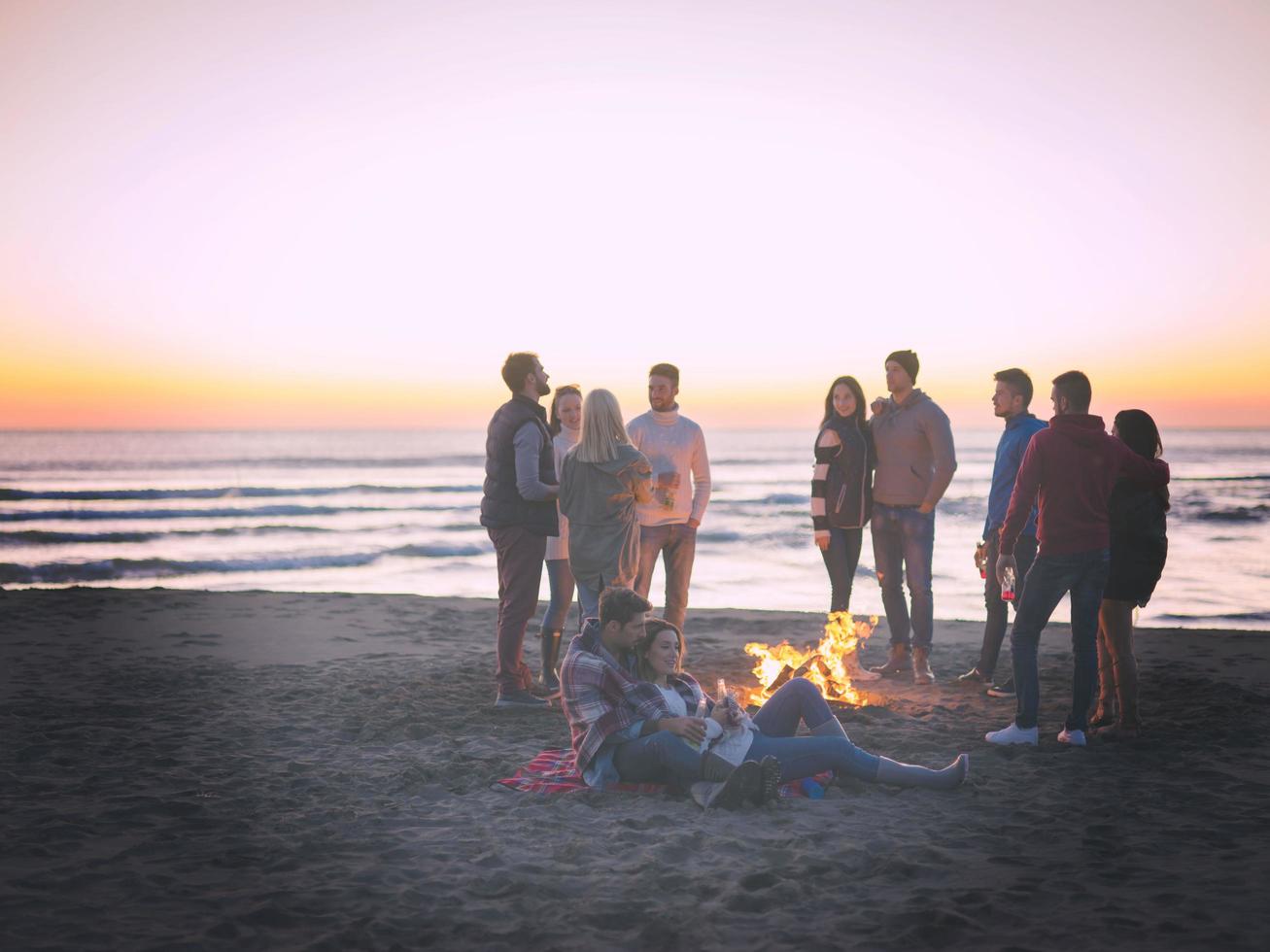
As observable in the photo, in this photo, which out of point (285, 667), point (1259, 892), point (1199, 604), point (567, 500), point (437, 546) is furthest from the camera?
point (437, 546)

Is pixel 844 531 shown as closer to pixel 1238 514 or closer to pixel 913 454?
pixel 913 454

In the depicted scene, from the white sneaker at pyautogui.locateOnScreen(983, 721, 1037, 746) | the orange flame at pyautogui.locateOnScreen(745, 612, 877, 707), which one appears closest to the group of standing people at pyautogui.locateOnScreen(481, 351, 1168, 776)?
the white sneaker at pyautogui.locateOnScreen(983, 721, 1037, 746)

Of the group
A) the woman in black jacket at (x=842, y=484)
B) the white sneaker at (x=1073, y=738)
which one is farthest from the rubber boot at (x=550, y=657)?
the white sneaker at (x=1073, y=738)

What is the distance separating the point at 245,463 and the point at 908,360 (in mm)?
49776

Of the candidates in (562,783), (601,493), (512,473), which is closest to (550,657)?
(512,473)

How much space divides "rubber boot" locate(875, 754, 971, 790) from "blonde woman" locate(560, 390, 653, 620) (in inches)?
81.5

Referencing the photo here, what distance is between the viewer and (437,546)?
68.6ft

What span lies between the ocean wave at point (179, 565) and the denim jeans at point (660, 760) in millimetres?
14247

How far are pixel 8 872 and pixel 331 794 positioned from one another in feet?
4.70

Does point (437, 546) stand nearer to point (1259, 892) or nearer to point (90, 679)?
point (90, 679)

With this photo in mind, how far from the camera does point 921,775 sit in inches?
191

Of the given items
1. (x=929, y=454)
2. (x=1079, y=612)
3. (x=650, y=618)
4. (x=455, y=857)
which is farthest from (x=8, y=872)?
(x=929, y=454)

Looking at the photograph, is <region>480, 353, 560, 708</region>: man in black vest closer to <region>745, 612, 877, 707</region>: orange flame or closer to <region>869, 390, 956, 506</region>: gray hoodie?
<region>745, 612, 877, 707</region>: orange flame

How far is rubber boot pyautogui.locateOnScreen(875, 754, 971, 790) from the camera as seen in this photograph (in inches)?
189
